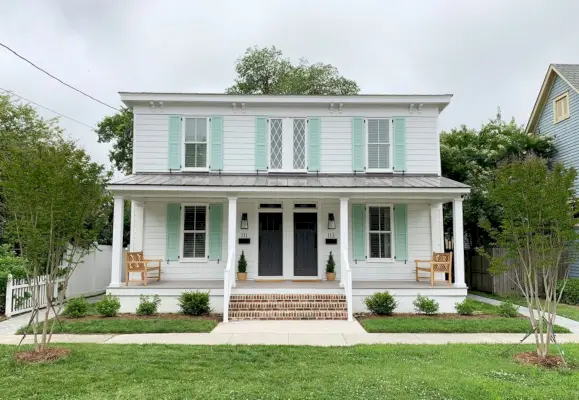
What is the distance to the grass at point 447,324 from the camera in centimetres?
767

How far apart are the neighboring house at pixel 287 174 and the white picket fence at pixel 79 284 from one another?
2.71 metres

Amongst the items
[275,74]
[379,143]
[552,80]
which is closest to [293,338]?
[379,143]

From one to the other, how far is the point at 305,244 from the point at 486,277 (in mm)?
6929

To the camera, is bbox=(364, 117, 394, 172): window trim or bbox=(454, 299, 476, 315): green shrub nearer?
bbox=(454, 299, 476, 315): green shrub

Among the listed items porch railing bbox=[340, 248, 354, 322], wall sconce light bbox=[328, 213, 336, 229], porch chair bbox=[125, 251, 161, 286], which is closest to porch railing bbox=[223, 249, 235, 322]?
porch chair bbox=[125, 251, 161, 286]

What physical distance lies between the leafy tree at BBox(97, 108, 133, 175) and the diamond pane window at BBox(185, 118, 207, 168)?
10.1m

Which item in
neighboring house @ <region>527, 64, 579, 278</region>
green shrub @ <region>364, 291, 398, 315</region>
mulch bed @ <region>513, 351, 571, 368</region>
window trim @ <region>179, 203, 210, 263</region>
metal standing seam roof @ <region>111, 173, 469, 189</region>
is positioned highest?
neighboring house @ <region>527, 64, 579, 278</region>

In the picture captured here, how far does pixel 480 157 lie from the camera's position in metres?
14.5

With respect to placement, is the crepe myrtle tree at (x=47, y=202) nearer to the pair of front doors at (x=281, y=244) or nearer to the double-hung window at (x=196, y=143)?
the double-hung window at (x=196, y=143)

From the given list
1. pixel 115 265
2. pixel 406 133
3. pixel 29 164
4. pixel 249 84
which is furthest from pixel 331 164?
pixel 249 84

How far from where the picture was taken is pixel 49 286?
225 inches

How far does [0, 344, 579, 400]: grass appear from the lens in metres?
4.28

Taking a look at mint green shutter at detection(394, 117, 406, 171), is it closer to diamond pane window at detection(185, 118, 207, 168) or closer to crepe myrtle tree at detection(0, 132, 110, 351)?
diamond pane window at detection(185, 118, 207, 168)

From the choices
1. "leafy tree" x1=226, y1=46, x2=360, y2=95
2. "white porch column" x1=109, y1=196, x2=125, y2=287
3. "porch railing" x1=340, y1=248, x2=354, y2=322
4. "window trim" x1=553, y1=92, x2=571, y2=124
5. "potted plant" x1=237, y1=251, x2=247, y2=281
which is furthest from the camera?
"leafy tree" x1=226, y1=46, x2=360, y2=95
